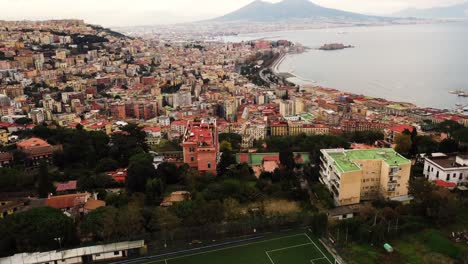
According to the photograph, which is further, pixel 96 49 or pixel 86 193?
pixel 96 49

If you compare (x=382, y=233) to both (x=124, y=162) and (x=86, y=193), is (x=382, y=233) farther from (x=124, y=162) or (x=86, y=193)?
(x=124, y=162)

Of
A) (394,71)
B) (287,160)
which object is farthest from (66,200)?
(394,71)

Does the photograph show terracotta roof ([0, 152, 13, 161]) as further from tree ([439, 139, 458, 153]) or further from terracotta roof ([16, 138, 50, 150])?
tree ([439, 139, 458, 153])

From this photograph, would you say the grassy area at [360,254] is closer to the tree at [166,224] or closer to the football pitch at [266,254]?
the football pitch at [266,254]

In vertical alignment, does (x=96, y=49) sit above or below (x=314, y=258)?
above

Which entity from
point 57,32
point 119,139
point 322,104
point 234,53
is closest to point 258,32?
point 234,53

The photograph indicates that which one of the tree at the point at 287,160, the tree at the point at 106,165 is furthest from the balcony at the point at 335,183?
the tree at the point at 106,165

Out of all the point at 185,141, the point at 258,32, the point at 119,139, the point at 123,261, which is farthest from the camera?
the point at 258,32

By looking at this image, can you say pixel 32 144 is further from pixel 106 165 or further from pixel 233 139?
pixel 233 139
